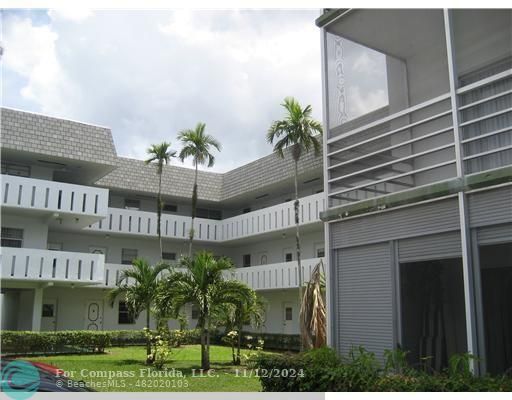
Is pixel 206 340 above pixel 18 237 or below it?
below

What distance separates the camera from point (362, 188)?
10.2m

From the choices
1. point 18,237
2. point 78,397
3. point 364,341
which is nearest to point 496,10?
point 364,341

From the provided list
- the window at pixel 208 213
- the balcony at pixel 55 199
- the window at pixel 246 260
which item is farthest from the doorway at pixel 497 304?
the window at pixel 208 213

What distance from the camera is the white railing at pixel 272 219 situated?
2281 centimetres

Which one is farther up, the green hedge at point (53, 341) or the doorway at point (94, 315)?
the doorway at point (94, 315)

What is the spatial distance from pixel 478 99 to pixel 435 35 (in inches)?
90.0

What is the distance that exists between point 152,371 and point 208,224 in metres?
14.5

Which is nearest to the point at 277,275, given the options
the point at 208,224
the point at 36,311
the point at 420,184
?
the point at 208,224

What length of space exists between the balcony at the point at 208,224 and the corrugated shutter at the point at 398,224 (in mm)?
12594

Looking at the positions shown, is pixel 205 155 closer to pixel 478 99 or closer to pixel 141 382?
pixel 141 382

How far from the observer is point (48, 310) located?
26391 millimetres

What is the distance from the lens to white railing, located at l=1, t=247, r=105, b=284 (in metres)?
20.9

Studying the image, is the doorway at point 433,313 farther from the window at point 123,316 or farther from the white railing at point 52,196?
the window at point 123,316

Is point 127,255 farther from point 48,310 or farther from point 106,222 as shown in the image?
point 48,310
